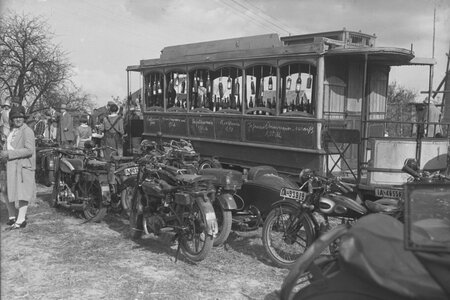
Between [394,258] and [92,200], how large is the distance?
5.49m

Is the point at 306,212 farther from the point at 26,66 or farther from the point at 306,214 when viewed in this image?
the point at 26,66

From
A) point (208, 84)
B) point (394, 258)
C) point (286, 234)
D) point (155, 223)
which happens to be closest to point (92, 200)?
point (155, 223)

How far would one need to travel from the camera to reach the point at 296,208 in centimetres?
475

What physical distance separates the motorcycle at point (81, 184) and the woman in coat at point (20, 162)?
76 centimetres

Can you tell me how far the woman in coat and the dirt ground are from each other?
476 mm

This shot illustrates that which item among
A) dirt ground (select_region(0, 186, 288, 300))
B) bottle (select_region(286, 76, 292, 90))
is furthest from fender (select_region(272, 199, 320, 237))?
bottle (select_region(286, 76, 292, 90))

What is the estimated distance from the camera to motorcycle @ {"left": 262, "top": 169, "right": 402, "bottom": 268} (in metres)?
4.42

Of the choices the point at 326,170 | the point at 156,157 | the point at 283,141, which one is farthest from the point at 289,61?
the point at 156,157

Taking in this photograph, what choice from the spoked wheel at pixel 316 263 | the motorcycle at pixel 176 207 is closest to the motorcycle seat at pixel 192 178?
the motorcycle at pixel 176 207

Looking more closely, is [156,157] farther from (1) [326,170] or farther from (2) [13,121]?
(1) [326,170]

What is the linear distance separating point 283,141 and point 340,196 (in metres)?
3.94

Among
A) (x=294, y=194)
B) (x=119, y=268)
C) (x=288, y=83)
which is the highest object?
(x=288, y=83)

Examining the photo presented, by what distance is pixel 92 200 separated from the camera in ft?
22.4

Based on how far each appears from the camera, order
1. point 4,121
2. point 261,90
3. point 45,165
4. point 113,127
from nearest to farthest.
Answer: point 45,165 < point 261,90 < point 113,127 < point 4,121
